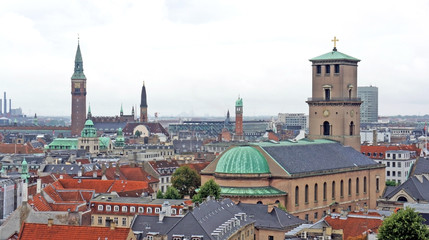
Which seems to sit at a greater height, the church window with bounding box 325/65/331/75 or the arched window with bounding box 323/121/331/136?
the church window with bounding box 325/65/331/75

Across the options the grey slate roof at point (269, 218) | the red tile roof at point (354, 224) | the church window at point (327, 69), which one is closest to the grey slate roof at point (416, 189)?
the grey slate roof at point (269, 218)

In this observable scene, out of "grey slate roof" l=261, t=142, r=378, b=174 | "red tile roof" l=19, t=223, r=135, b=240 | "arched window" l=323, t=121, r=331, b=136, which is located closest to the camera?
"red tile roof" l=19, t=223, r=135, b=240

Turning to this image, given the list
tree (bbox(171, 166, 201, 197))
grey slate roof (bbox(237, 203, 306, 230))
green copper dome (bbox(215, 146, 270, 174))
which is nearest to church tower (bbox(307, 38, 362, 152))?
tree (bbox(171, 166, 201, 197))

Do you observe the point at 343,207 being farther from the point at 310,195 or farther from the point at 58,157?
the point at 58,157

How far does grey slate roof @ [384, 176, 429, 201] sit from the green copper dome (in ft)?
50.0

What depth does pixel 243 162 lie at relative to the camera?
103625mm

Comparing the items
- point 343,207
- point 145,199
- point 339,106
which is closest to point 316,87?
point 339,106

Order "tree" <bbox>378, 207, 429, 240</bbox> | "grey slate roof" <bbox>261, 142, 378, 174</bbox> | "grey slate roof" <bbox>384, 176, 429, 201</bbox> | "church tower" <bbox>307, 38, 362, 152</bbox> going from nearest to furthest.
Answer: "tree" <bbox>378, 207, 429, 240</bbox> → "grey slate roof" <bbox>384, 176, 429, 201</bbox> → "grey slate roof" <bbox>261, 142, 378, 174</bbox> → "church tower" <bbox>307, 38, 362, 152</bbox>

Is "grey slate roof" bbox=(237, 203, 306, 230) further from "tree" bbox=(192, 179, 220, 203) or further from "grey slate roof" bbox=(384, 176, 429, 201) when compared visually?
"grey slate roof" bbox=(384, 176, 429, 201)

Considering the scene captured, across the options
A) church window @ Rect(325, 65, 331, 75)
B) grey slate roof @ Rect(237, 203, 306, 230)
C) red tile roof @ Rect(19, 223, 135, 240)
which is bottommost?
grey slate roof @ Rect(237, 203, 306, 230)

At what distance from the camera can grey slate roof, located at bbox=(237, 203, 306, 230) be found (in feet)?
272

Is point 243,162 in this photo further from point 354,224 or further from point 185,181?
point 354,224

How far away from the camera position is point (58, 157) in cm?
17512

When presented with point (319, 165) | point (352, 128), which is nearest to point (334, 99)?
point (352, 128)
